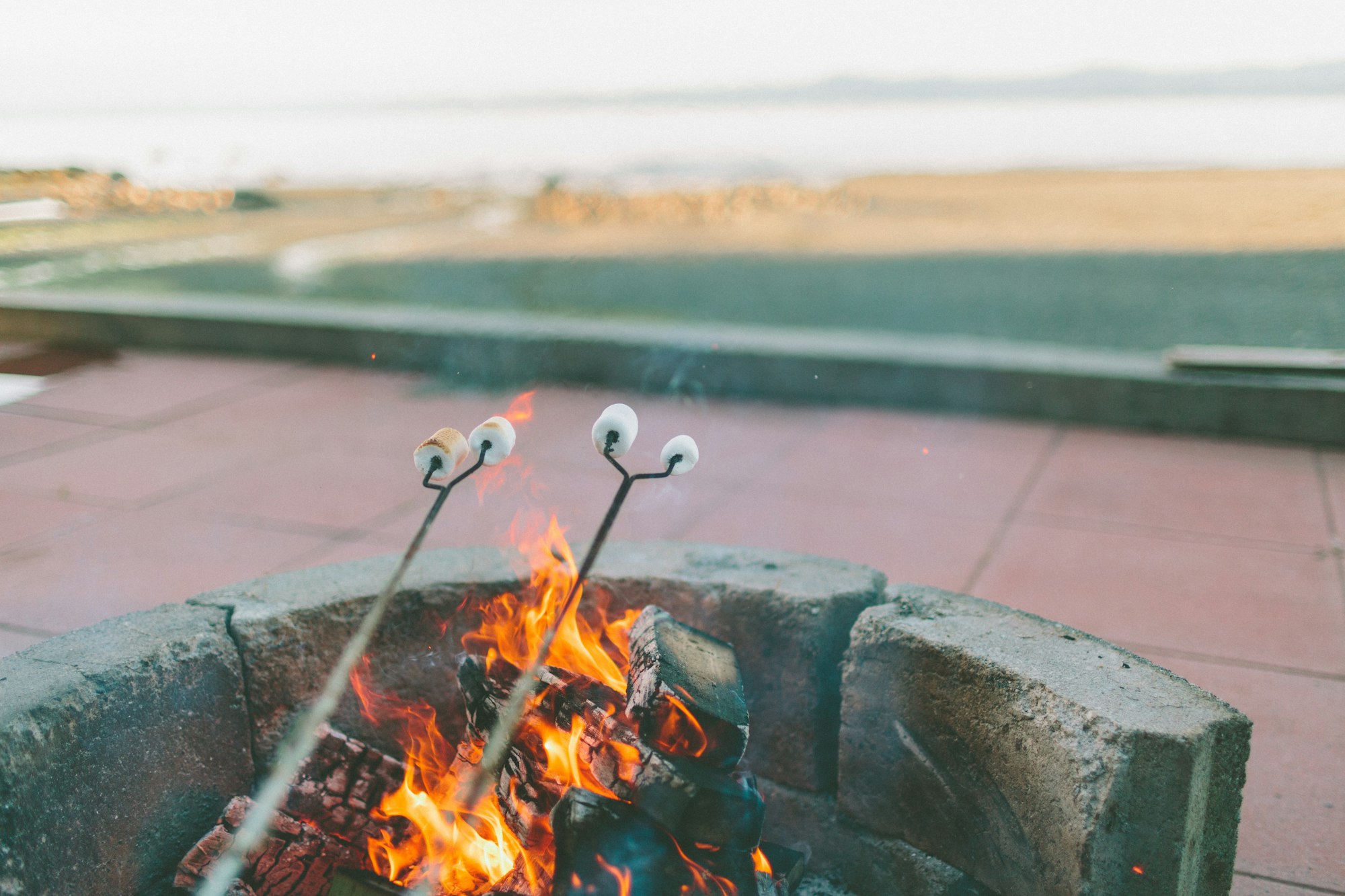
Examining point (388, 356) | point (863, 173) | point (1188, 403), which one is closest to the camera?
point (1188, 403)

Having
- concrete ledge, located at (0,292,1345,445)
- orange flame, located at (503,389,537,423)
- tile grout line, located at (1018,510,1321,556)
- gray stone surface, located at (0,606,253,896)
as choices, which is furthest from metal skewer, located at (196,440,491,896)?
concrete ledge, located at (0,292,1345,445)

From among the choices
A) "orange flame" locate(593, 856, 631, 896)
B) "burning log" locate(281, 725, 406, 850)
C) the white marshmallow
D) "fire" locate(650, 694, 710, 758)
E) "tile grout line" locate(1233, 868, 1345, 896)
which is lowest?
"tile grout line" locate(1233, 868, 1345, 896)

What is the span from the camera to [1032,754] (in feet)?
5.03

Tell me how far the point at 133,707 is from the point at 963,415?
405 cm

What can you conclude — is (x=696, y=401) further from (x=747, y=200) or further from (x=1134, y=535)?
(x=747, y=200)

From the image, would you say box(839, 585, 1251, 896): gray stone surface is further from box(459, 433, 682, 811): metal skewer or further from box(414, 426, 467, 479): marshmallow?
box(414, 426, 467, 479): marshmallow

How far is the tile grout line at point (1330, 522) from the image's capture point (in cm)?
323

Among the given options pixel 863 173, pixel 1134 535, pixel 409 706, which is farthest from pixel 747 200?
pixel 409 706

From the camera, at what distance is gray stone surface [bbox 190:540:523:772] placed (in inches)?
74.7

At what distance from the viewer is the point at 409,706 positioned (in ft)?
6.68

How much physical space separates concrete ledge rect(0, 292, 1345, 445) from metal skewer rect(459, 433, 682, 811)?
3494 millimetres

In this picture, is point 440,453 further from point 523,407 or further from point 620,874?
point 523,407

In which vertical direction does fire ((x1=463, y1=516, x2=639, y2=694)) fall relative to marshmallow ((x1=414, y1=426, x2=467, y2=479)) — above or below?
below

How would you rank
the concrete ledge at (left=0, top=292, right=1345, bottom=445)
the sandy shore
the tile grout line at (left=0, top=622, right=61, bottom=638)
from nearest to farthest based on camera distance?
the tile grout line at (left=0, top=622, right=61, bottom=638) < the concrete ledge at (left=0, top=292, right=1345, bottom=445) < the sandy shore
